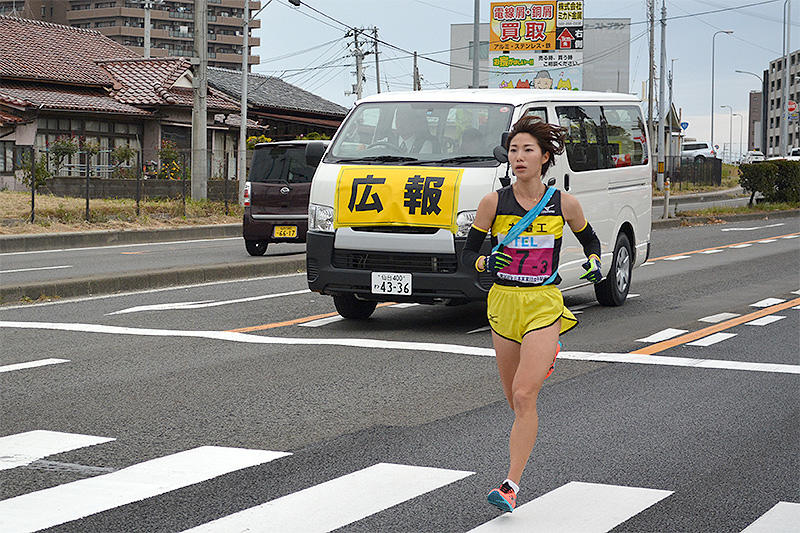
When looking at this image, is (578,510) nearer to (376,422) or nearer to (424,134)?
(376,422)

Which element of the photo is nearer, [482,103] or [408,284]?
[408,284]

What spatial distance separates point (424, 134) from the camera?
414 inches

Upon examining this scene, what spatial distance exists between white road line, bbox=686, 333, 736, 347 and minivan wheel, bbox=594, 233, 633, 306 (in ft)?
6.77

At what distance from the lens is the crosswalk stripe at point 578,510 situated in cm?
460

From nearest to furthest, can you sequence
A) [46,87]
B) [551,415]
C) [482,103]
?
[551,415] → [482,103] → [46,87]

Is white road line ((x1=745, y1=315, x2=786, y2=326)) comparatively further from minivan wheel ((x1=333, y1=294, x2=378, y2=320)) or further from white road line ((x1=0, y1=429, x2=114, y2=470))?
white road line ((x1=0, y1=429, x2=114, y2=470))

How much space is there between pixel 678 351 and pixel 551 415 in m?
2.95

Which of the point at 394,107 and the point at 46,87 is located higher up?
the point at 46,87

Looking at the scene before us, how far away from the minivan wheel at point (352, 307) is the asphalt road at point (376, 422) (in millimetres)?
165

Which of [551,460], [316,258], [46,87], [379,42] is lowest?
[551,460]

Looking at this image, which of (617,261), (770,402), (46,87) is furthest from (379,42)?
(770,402)

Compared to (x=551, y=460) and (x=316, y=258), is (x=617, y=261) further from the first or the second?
(x=551, y=460)

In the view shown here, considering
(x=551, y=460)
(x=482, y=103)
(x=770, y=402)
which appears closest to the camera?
(x=551, y=460)

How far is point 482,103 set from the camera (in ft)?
35.2
